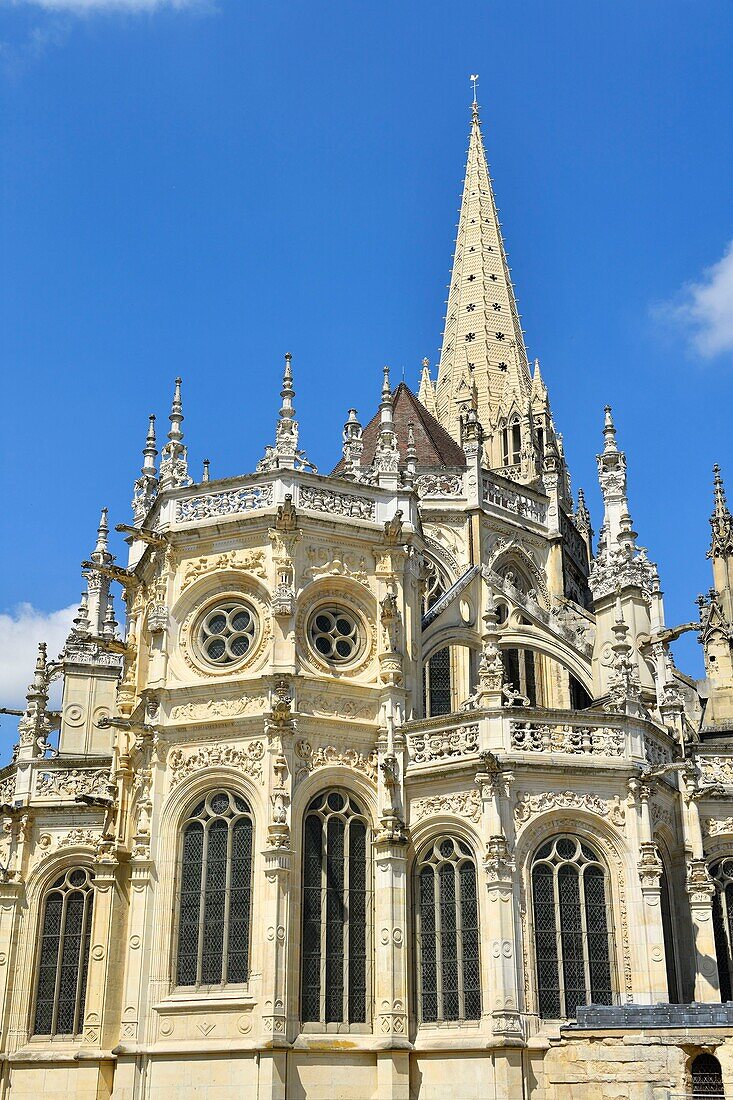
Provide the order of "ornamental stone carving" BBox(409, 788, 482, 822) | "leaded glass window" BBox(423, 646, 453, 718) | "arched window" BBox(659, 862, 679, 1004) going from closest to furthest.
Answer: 1. "ornamental stone carving" BBox(409, 788, 482, 822)
2. "arched window" BBox(659, 862, 679, 1004)
3. "leaded glass window" BBox(423, 646, 453, 718)

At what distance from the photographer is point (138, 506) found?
99.8ft

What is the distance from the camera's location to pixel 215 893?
82.0ft

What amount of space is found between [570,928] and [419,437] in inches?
779

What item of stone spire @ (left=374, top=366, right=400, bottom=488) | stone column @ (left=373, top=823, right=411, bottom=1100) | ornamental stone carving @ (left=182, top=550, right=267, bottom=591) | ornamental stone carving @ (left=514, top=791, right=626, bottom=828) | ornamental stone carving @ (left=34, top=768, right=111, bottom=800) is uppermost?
stone spire @ (left=374, top=366, right=400, bottom=488)

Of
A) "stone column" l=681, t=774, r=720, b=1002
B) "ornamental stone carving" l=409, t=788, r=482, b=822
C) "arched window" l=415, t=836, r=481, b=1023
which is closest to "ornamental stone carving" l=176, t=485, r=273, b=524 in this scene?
"ornamental stone carving" l=409, t=788, r=482, b=822

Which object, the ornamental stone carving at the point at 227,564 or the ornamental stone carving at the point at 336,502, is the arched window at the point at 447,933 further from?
the ornamental stone carving at the point at 336,502

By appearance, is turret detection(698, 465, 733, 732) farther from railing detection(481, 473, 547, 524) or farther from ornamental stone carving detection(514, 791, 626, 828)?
ornamental stone carving detection(514, 791, 626, 828)

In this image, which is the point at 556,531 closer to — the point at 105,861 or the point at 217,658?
the point at 217,658

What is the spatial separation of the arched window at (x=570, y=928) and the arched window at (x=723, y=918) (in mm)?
4127

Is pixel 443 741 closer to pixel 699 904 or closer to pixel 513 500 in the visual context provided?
pixel 699 904

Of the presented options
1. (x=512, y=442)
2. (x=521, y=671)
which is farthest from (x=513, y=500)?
(x=512, y=442)

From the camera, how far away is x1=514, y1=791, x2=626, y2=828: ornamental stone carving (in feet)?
80.3

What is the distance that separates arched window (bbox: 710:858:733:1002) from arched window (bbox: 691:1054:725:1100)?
7901mm

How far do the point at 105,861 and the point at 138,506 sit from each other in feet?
27.7
